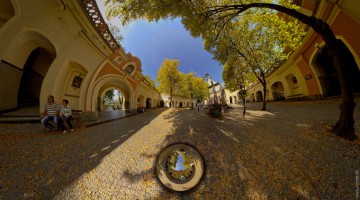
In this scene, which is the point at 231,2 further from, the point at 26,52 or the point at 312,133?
the point at 26,52

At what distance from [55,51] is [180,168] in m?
11.1

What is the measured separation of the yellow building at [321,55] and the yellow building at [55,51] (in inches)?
480

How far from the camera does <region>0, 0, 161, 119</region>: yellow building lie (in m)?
5.57

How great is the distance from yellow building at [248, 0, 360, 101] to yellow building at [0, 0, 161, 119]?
1219cm

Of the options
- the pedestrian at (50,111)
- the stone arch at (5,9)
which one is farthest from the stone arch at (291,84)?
the stone arch at (5,9)

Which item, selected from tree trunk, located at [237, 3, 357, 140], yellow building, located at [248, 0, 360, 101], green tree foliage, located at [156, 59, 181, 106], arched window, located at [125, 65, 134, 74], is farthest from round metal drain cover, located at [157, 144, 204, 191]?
green tree foliage, located at [156, 59, 181, 106]

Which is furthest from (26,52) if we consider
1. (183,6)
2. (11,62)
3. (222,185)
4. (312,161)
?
(312,161)

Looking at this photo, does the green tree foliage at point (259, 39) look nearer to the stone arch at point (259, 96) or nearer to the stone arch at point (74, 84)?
the stone arch at point (74, 84)

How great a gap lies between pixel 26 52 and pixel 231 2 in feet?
41.7

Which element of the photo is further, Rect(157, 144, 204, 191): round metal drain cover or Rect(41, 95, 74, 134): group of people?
Rect(41, 95, 74, 134): group of people

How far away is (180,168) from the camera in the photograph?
280 centimetres

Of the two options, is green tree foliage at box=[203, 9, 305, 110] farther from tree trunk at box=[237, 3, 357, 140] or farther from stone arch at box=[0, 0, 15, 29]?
stone arch at box=[0, 0, 15, 29]

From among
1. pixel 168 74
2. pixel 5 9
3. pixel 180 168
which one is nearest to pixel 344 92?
pixel 180 168

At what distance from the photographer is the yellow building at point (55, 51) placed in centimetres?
557
